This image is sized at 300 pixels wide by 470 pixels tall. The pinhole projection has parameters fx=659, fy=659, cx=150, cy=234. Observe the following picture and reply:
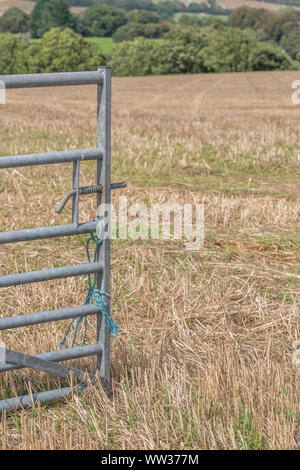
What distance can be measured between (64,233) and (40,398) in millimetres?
841

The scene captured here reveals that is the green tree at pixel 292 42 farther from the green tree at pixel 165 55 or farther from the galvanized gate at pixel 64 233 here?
the galvanized gate at pixel 64 233

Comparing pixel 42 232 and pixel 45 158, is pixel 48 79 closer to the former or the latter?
pixel 45 158

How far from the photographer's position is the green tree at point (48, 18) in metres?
107

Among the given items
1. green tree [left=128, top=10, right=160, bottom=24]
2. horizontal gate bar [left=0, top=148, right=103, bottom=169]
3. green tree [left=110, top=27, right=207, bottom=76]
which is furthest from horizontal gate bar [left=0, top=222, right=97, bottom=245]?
green tree [left=128, top=10, right=160, bottom=24]

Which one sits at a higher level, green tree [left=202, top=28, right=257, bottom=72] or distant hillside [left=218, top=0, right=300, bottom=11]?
distant hillside [left=218, top=0, right=300, bottom=11]

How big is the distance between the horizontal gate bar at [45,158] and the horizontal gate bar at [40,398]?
1.14 metres

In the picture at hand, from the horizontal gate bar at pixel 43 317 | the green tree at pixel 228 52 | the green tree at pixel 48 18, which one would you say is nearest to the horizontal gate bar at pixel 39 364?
the horizontal gate bar at pixel 43 317

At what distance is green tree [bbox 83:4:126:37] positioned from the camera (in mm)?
108562

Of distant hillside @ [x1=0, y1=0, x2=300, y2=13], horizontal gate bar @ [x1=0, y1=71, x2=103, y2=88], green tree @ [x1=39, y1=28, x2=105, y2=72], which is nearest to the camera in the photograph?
horizontal gate bar @ [x1=0, y1=71, x2=103, y2=88]

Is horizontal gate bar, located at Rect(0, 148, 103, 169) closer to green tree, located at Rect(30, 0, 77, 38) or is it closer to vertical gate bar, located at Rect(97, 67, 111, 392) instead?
vertical gate bar, located at Rect(97, 67, 111, 392)

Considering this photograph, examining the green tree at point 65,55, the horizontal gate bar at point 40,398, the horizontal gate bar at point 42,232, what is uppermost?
the green tree at point 65,55

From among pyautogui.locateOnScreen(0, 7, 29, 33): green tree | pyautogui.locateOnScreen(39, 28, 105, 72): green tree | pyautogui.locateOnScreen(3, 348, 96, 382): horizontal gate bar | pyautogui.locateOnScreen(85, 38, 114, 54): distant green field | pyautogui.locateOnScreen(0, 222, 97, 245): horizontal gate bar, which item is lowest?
pyautogui.locateOnScreen(3, 348, 96, 382): horizontal gate bar

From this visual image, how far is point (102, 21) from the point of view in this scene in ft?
356

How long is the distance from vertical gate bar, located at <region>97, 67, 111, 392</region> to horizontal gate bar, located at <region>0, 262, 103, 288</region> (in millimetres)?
73
